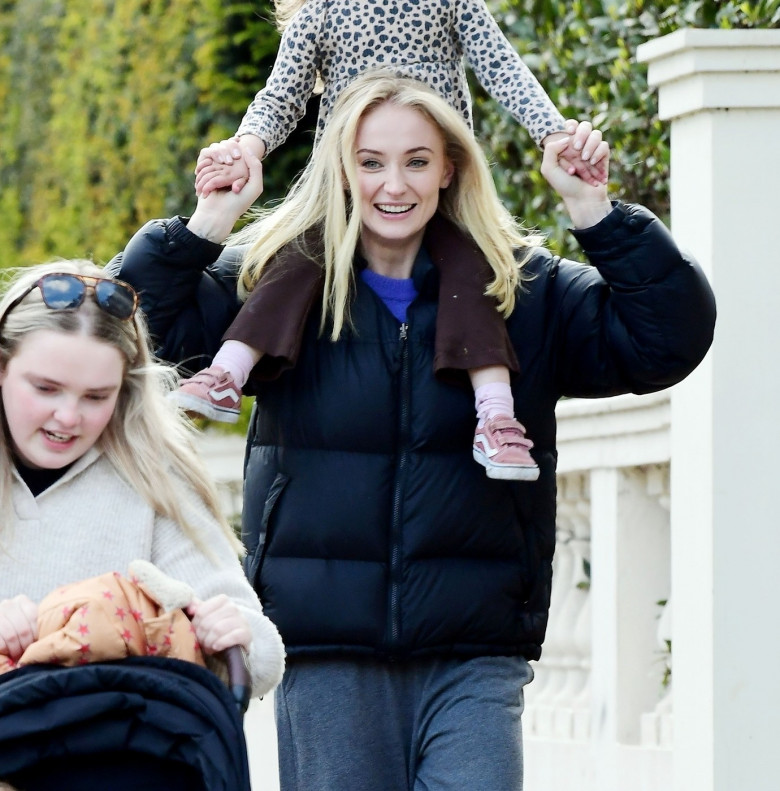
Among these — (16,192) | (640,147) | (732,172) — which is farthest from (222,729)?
(16,192)

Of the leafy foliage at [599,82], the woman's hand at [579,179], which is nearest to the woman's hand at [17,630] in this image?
the woman's hand at [579,179]

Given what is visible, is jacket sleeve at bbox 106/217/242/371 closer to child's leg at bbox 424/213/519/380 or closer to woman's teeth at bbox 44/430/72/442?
child's leg at bbox 424/213/519/380

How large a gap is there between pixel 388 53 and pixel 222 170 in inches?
19.2

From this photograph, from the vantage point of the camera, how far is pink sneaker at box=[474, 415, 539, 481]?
393 centimetres

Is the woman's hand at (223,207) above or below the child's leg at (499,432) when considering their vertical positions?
above

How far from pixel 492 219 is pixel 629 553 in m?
A: 1.88

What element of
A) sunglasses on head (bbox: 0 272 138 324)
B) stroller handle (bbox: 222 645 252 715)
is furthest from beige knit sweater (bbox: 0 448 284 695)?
sunglasses on head (bbox: 0 272 138 324)

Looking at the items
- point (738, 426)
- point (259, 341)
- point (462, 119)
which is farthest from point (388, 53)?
point (738, 426)

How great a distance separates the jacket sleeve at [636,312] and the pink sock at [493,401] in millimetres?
250

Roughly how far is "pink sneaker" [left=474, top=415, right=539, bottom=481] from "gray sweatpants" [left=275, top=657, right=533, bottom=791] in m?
0.43

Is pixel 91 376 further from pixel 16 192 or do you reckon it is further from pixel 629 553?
pixel 16 192

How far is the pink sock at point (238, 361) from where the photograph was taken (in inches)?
161

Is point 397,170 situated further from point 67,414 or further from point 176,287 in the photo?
point 67,414

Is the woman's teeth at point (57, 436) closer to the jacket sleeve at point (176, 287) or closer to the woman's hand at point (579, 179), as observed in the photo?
the jacket sleeve at point (176, 287)
